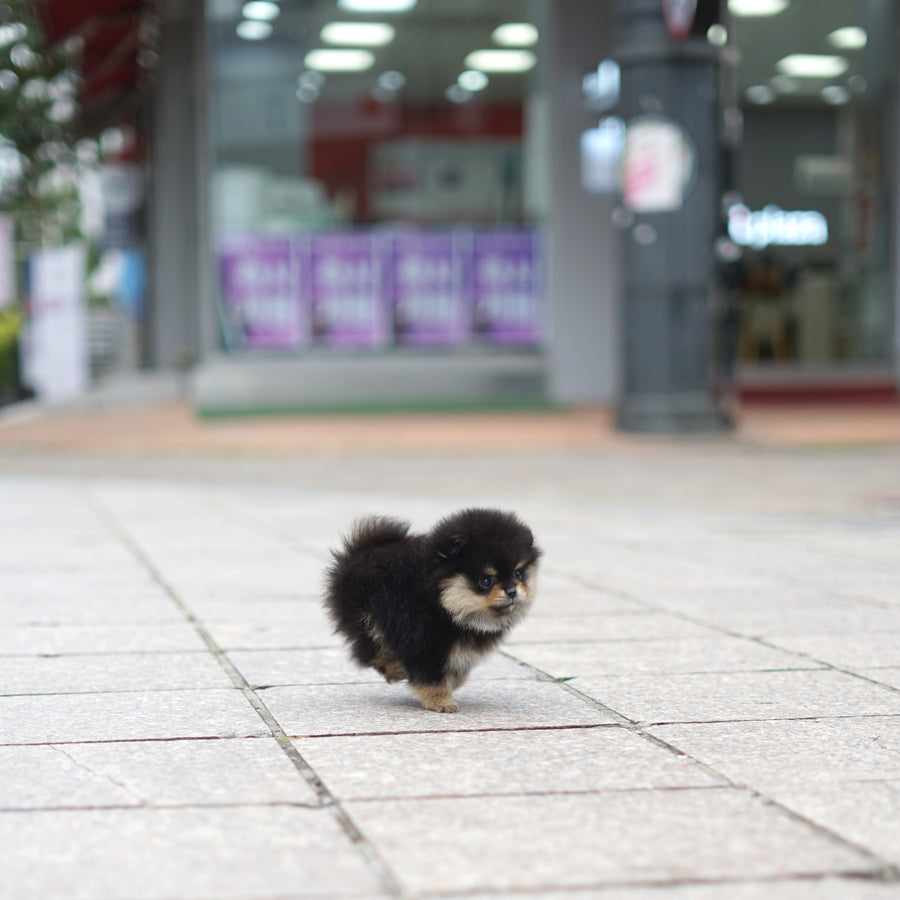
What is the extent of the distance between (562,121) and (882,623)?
1344 centimetres

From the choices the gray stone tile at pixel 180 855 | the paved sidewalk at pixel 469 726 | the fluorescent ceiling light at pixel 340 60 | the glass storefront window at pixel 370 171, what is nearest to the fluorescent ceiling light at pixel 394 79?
the glass storefront window at pixel 370 171

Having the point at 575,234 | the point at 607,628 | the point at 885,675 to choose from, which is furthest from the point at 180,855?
the point at 575,234

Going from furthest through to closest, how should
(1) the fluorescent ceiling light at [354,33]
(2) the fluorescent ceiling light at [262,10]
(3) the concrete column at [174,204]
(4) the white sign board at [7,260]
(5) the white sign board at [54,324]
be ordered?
(3) the concrete column at [174,204]
(4) the white sign board at [7,260]
(5) the white sign board at [54,324]
(1) the fluorescent ceiling light at [354,33]
(2) the fluorescent ceiling light at [262,10]

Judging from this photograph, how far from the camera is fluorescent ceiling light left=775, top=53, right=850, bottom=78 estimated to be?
61.2 feet

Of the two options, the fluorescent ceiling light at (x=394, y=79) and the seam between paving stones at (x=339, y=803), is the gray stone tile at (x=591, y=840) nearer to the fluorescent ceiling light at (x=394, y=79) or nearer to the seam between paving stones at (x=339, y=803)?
the seam between paving stones at (x=339, y=803)

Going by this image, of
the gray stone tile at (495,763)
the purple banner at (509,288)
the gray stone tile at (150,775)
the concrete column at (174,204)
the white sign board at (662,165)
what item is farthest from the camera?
the concrete column at (174,204)

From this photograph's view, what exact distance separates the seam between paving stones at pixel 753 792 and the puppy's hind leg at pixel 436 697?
1.41 ft

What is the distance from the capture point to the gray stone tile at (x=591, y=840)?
3.05 m

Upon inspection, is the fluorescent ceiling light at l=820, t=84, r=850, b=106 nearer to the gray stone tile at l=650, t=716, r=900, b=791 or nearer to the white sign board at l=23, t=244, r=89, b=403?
the white sign board at l=23, t=244, r=89, b=403

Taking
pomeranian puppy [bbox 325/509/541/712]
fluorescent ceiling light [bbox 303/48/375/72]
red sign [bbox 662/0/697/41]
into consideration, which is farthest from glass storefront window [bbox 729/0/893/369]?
pomeranian puppy [bbox 325/509/541/712]

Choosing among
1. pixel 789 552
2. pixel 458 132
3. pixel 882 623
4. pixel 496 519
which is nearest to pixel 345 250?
pixel 458 132

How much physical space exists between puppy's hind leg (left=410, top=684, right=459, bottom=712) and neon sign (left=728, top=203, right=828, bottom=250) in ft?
49.1

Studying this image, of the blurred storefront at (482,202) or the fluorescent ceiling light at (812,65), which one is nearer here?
the blurred storefront at (482,202)

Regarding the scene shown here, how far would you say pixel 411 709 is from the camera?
15.3 ft
